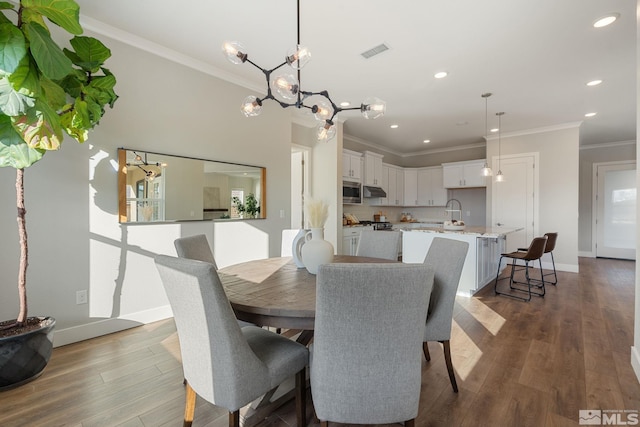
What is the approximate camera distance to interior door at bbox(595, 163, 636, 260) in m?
6.38

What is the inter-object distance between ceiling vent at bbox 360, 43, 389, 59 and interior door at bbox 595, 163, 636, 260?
7.23 meters

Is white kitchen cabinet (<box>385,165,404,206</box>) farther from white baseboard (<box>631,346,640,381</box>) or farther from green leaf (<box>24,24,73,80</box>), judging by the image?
green leaf (<box>24,24,73,80</box>)

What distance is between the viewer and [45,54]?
158 cm

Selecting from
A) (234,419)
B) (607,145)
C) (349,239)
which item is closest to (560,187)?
(607,145)

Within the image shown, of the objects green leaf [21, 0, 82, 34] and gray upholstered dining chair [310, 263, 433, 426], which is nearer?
gray upholstered dining chair [310, 263, 433, 426]

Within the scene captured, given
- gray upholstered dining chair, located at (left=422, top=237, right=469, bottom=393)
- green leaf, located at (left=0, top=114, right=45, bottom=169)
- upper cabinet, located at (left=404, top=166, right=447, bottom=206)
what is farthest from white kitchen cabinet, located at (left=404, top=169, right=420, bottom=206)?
green leaf, located at (left=0, top=114, right=45, bottom=169)

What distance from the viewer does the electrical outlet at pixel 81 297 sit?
2.44 metres

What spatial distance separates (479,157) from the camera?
6762mm

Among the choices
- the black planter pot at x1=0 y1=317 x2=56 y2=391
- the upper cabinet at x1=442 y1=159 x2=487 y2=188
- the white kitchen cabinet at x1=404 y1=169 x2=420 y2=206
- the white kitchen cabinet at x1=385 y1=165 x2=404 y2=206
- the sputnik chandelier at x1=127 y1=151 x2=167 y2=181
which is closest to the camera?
the black planter pot at x1=0 y1=317 x2=56 y2=391

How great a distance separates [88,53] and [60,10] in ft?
1.42

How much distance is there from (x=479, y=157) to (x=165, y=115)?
6633 millimetres

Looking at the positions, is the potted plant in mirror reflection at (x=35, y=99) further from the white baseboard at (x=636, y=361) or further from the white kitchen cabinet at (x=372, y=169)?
the white kitchen cabinet at (x=372, y=169)

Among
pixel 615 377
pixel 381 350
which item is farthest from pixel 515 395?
Answer: pixel 381 350

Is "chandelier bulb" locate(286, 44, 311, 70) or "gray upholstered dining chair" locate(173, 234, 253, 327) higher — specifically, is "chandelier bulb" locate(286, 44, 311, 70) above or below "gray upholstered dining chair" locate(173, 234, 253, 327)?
above
